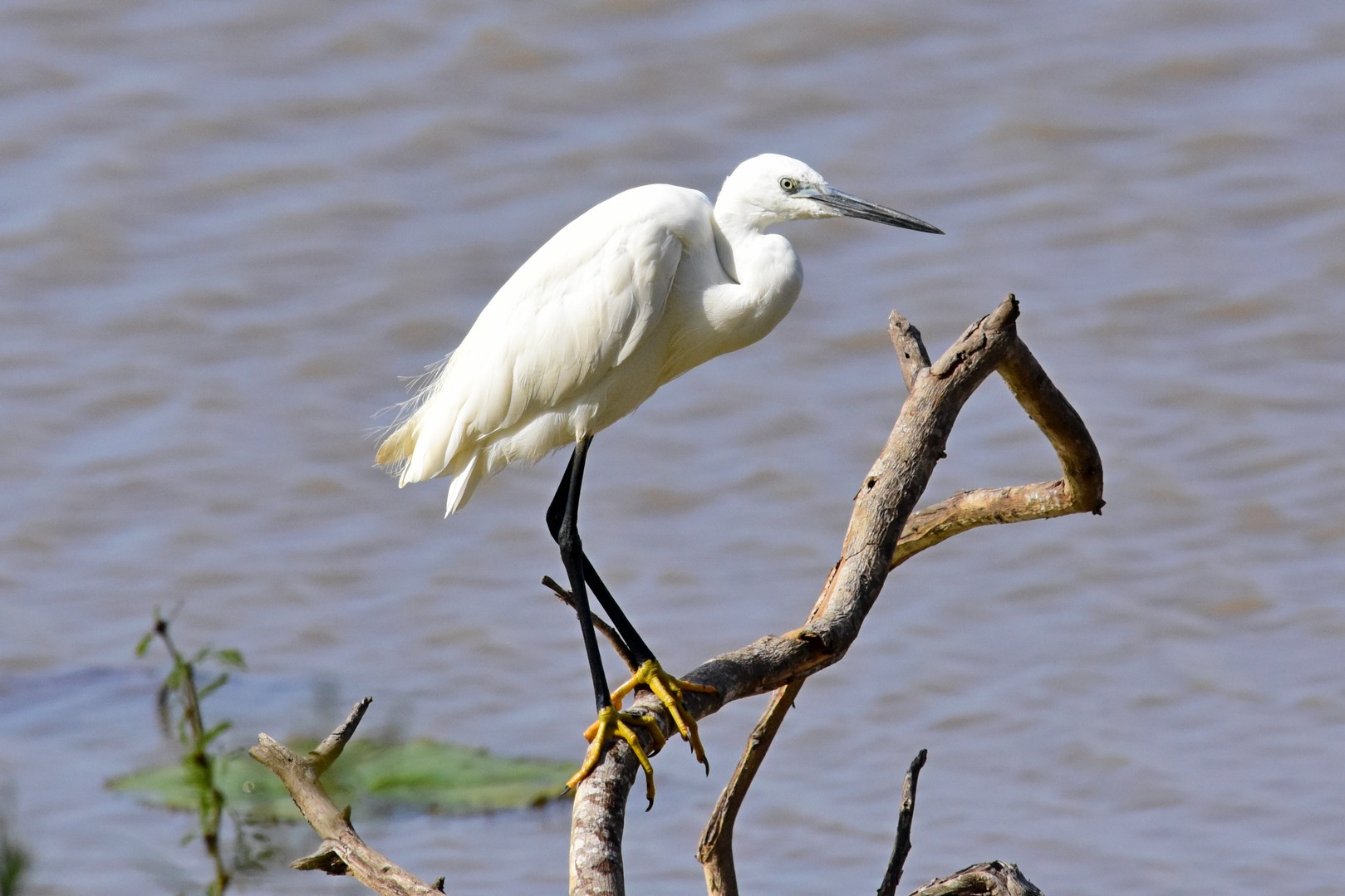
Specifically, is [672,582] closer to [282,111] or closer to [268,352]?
[268,352]

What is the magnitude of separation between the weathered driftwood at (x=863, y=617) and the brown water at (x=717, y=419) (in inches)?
69.3

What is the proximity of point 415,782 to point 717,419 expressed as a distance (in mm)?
3327

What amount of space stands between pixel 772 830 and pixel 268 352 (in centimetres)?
483

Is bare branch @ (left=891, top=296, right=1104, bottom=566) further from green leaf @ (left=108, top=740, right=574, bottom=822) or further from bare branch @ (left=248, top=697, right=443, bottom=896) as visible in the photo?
green leaf @ (left=108, top=740, right=574, bottom=822)

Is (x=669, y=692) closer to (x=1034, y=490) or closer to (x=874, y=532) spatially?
(x=874, y=532)

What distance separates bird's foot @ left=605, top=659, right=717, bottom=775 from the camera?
12.5 feet

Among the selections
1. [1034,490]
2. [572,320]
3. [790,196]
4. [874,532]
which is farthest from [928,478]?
[572,320]

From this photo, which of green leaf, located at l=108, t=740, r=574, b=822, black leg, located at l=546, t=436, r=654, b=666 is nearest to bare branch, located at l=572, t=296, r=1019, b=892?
black leg, located at l=546, t=436, r=654, b=666

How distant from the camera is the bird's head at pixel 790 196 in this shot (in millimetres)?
4391

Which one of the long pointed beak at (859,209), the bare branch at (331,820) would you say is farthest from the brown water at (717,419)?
the long pointed beak at (859,209)

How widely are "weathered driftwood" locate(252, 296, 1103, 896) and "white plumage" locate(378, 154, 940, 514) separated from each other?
0.41 metres

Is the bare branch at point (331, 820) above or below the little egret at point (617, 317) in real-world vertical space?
below

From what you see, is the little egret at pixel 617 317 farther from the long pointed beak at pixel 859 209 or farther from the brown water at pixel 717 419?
the brown water at pixel 717 419

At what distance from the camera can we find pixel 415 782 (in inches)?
271
